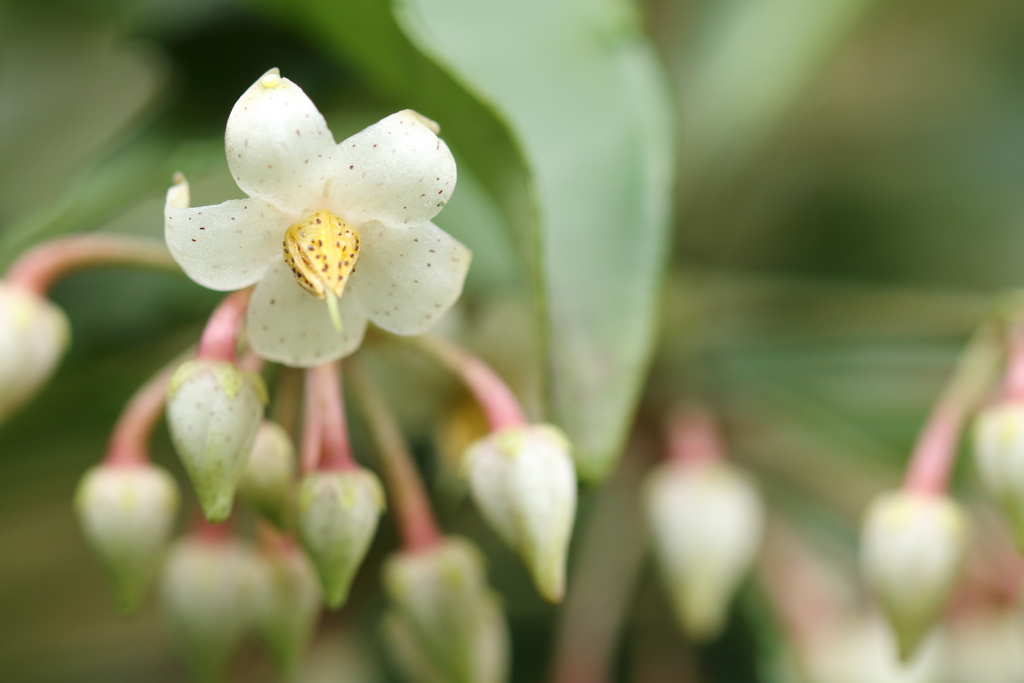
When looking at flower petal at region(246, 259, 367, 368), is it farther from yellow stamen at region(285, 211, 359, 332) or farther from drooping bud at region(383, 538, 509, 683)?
drooping bud at region(383, 538, 509, 683)

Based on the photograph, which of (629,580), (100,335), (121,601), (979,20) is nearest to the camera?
(121,601)

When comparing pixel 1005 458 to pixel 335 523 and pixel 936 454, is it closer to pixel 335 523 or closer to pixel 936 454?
pixel 936 454

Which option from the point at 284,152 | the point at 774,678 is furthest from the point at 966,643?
the point at 284,152

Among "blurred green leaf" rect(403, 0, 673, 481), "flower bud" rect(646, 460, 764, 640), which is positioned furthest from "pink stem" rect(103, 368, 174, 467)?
"flower bud" rect(646, 460, 764, 640)

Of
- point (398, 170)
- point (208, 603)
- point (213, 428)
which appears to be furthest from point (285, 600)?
point (398, 170)

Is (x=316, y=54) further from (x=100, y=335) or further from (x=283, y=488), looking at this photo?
(x=283, y=488)

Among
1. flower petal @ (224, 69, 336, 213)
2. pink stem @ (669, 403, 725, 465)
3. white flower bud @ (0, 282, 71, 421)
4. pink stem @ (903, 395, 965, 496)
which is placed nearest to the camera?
flower petal @ (224, 69, 336, 213)
